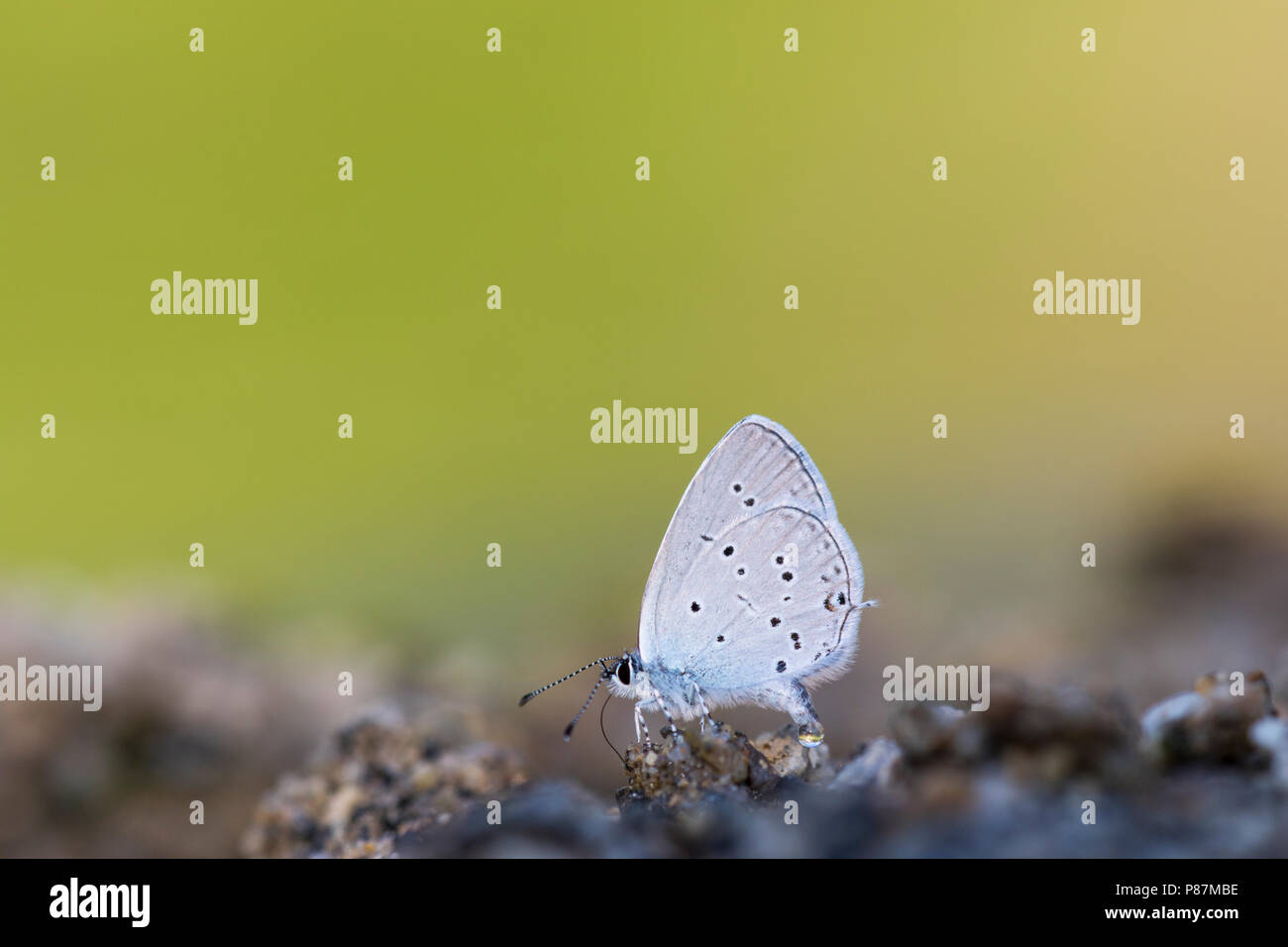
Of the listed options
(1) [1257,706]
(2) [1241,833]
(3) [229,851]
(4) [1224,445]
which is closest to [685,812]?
(2) [1241,833]

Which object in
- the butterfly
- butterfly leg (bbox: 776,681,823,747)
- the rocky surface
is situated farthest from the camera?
the butterfly

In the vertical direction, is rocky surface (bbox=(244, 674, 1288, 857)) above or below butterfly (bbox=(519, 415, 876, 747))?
below

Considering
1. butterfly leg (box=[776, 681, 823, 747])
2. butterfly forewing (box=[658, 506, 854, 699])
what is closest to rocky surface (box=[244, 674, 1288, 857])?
butterfly leg (box=[776, 681, 823, 747])

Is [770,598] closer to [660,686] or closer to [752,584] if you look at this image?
[752,584]

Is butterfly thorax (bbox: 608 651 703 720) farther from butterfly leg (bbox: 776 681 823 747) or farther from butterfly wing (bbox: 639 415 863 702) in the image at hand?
butterfly leg (bbox: 776 681 823 747)

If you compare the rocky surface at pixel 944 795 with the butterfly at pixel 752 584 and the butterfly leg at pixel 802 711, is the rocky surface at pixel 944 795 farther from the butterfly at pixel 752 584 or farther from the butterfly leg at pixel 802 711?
the butterfly at pixel 752 584
